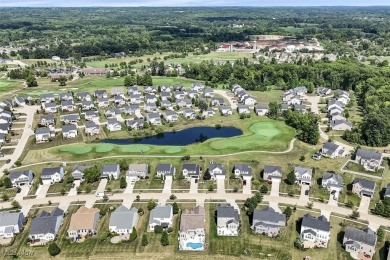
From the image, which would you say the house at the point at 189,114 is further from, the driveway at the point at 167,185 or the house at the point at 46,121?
the driveway at the point at 167,185

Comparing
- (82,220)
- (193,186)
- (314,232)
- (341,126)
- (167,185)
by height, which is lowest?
(341,126)

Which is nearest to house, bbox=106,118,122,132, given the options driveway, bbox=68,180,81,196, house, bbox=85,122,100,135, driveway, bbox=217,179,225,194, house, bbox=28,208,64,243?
house, bbox=85,122,100,135

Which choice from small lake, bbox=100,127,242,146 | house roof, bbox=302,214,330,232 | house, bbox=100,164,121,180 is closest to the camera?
house roof, bbox=302,214,330,232

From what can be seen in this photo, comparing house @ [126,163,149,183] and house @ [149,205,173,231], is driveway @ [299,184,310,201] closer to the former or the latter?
house @ [149,205,173,231]

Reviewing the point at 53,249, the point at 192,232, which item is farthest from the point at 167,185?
the point at 53,249

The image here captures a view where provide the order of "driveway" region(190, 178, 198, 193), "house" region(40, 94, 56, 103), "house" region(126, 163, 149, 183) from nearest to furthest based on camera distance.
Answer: "driveway" region(190, 178, 198, 193), "house" region(126, 163, 149, 183), "house" region(40, 94, 56, 103)

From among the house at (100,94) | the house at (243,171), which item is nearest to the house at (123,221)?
the house at (243,171)

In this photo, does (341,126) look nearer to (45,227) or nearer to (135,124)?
(135,124)
